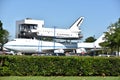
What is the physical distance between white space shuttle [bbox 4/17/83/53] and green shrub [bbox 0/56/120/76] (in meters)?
70.9

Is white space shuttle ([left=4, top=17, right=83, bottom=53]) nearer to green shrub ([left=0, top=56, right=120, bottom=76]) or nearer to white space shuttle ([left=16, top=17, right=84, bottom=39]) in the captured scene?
white space shuttle ([left=16, top=17, right=84, bottom=39])

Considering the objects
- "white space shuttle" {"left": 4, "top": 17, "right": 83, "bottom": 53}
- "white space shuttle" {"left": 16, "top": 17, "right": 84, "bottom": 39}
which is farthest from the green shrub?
"white space shuttle" {"left": 16, "top": 17, "right": 84, "bottom": 39}

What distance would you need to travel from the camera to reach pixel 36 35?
112750mm

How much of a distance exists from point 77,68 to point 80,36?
104 metres

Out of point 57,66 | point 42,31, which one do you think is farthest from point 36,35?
point 57,66

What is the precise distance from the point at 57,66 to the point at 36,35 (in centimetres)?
9496

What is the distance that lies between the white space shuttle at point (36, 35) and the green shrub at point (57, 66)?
70859mm

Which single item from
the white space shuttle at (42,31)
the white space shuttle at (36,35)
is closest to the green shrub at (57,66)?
the white space shuttle at (36,35)

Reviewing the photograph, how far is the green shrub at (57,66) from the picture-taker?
17.5 meters

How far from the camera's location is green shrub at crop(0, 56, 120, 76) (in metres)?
17.5

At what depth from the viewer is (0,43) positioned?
326 ft

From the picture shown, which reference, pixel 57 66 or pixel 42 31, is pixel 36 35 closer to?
pixel 42 31

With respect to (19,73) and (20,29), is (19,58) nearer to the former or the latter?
(19,73)


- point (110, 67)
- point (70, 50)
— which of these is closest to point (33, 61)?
point (110, 67)
